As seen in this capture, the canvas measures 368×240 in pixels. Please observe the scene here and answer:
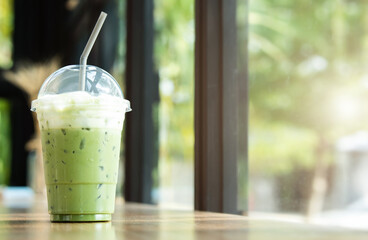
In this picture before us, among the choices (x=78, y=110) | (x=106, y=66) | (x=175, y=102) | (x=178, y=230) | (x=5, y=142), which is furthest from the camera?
(x=5, y=142)

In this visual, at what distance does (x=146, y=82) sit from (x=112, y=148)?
162cm

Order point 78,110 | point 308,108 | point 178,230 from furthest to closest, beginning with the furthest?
point 308,108
point 78,110
point 178,230

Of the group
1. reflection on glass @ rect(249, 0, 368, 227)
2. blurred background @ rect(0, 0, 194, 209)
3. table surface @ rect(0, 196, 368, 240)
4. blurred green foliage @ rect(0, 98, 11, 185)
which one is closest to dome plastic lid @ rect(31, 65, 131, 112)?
table surface @ rect(0, 196, 368, 240)

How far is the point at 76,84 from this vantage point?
1.15 metres

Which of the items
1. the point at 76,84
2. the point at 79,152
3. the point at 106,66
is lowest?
the point at 79,152

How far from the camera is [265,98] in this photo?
91.2 inches

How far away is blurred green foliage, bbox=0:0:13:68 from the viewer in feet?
19.2

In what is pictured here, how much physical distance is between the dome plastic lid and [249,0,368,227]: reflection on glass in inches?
34.8

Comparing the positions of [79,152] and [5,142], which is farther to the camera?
[5,142]

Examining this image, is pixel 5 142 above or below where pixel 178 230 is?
below

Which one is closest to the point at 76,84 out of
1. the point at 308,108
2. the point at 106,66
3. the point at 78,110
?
the point at 78,110

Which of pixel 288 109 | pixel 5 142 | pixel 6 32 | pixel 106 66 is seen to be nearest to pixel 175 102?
pixel 288 109

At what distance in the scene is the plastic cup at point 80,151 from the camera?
109cm

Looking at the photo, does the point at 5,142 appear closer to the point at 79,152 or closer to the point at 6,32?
the point at 6,32
